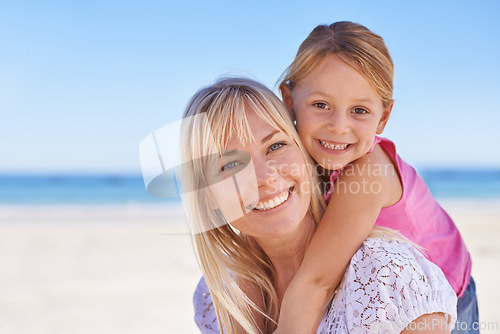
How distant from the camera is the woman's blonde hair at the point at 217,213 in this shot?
208 centimetres

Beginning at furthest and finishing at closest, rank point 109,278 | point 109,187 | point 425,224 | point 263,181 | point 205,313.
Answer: point 109,187
point 109,278
point 425,224
point 205,313
point 263,181

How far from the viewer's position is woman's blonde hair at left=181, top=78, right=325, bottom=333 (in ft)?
6.82

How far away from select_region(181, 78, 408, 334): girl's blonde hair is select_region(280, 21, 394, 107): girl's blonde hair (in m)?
0.40

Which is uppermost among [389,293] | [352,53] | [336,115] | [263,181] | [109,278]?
[352,53]

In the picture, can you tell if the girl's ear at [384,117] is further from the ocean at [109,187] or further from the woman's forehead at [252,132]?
the ocean at [109,187]

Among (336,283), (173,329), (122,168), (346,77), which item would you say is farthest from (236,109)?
(122,168)

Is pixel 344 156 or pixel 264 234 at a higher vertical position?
pixel 344 156

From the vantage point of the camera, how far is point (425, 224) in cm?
276

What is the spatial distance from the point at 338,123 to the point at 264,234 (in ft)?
2.24

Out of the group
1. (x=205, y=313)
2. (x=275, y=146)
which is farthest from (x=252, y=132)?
(x=205, y=313)

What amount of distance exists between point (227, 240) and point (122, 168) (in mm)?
32952

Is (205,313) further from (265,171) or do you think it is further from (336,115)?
(336,115)

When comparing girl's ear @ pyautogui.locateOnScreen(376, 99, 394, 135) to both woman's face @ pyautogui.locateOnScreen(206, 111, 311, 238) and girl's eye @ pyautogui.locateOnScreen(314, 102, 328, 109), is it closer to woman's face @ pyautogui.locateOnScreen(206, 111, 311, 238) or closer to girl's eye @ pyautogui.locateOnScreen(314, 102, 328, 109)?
girl's eye @ pyautogui.locateOnScreen(314, 102, 328, 109)

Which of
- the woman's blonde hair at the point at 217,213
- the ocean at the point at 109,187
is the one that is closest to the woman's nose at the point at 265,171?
the woman's blonde hair at the point at 217,213
